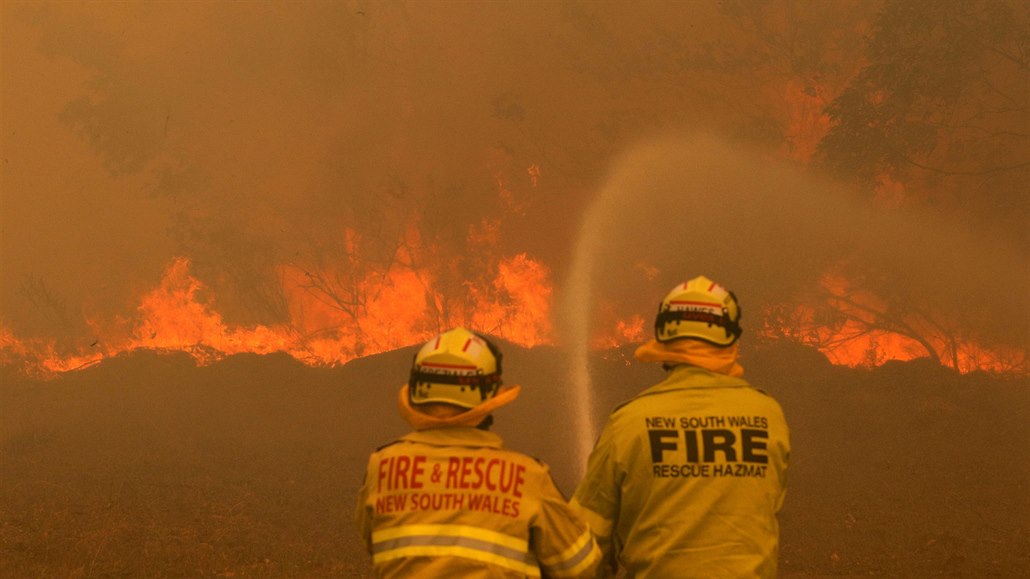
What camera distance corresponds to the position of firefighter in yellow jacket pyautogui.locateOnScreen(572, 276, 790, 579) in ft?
10.8

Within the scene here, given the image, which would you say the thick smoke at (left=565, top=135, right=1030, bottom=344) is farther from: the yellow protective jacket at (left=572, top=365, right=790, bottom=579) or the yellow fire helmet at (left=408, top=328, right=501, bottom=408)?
the yellow fire helmet at (left=408, top=328, right=501, bottom=408)

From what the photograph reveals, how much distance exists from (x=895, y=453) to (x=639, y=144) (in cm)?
981

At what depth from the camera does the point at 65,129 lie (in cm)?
2994

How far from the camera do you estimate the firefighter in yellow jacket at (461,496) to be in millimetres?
2906

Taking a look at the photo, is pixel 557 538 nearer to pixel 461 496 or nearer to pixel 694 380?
pixel 461 496

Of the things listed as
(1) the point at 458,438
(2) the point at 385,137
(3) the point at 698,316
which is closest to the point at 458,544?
(1) the point at 458,438

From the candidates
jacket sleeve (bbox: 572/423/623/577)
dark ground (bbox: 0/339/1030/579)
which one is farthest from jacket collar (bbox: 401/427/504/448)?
dark ground (bbox: 0/339/1030/579)

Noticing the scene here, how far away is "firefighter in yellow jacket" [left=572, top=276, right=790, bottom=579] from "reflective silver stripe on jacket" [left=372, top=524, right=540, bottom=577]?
55 cm

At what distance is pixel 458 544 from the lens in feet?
9.50

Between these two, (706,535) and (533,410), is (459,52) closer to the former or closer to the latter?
(533,410)

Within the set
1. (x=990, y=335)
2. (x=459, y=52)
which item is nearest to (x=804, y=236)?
(x=990, y=335)

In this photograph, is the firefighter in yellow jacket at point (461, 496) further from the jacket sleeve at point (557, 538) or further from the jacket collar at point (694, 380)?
the jacket collar at point (694, 380)

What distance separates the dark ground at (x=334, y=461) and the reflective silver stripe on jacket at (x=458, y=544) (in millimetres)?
6584

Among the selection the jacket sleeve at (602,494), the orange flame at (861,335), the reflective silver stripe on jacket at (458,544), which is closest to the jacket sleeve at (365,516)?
the reflective silver stripe on jacket at (458,544)
